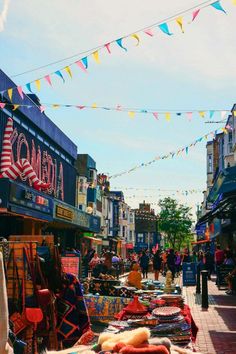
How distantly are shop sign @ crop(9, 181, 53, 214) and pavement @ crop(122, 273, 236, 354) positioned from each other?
647 centimetres

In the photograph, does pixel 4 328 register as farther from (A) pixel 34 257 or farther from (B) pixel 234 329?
(B) pixel 234 329

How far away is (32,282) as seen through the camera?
5.21 meters

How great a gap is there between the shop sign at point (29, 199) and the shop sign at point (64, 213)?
145 centimetres

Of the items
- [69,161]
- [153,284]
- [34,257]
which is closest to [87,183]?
[69,161]

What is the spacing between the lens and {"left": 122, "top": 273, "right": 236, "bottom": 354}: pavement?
838cm

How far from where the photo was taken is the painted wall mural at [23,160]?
1864 centimetres

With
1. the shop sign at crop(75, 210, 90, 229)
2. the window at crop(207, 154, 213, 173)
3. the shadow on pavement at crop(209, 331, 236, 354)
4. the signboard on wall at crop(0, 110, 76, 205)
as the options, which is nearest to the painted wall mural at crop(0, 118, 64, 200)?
the signboard on wall at crop(0, 110, 76, 205)

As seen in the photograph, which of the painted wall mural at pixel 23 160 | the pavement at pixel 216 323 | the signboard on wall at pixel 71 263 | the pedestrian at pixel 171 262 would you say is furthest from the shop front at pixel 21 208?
the pedestrian at pixel 171 262

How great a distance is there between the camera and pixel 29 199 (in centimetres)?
1666

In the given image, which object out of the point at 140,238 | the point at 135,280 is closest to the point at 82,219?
the point at 135,280

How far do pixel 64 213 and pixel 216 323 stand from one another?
13.2 m

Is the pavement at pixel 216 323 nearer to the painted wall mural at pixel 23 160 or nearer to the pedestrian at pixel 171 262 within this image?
the pedestrian at pixel 171 262

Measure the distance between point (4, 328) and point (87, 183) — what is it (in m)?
51.3

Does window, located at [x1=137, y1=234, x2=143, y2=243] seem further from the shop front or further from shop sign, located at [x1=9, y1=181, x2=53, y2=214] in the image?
shop sign, located at [x1=9, y1=181, x2=53, y2=214]
